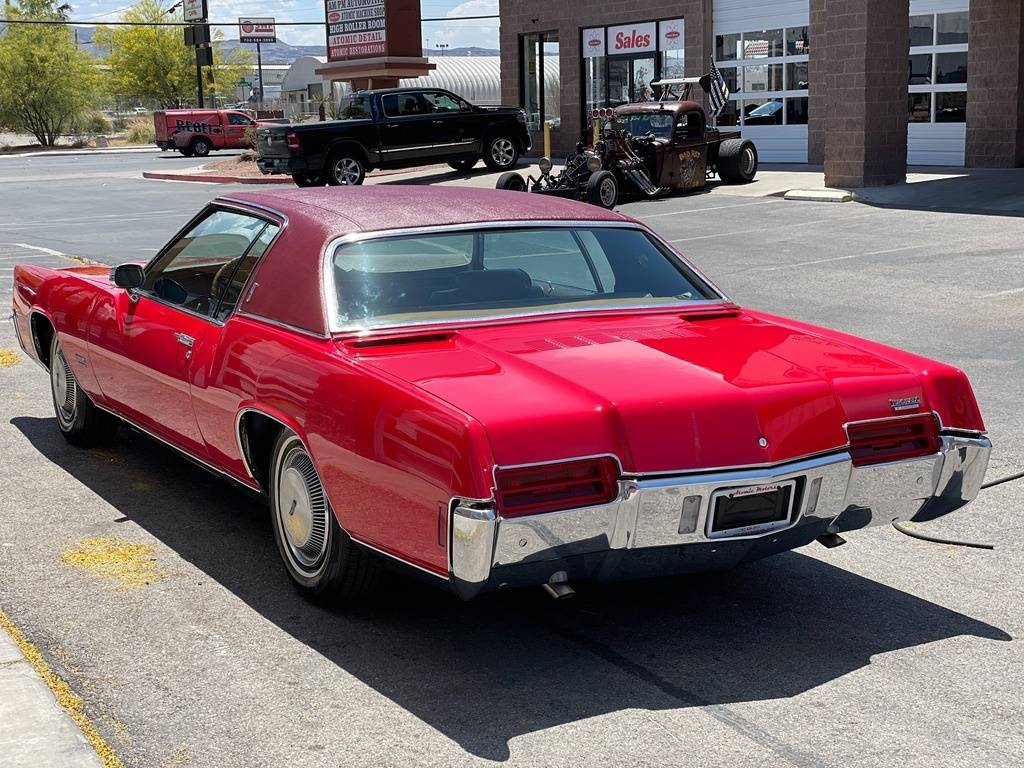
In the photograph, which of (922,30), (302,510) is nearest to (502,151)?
(922,30)

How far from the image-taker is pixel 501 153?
95.0 feet

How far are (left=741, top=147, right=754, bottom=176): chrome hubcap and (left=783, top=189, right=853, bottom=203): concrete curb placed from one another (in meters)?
2.51

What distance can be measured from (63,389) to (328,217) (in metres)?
2.50

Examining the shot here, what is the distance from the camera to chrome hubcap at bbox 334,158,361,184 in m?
26.3

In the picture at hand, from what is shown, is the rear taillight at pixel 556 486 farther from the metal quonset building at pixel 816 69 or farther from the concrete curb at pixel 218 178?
the concrete curb at pixel 218 178

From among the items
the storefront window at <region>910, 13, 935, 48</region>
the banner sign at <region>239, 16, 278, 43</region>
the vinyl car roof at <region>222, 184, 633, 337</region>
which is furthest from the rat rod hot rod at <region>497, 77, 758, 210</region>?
the banner sign at <region>239, 16, 278, 43</region>

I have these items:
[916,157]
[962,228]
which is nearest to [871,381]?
[962,228]

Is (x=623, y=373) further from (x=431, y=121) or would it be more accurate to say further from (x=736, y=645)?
(x=431, y=121)

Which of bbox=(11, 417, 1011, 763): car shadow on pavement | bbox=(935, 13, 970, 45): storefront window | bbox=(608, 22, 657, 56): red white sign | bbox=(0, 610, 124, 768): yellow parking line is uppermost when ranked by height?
bbox=(608, 22, 657, 56): red white sign

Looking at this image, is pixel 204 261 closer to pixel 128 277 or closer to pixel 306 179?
pixel 128 277

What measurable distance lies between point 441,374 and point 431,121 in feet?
79.3

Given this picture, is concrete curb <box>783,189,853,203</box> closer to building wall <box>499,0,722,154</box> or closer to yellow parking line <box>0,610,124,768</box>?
building wall <box>499,0,722,154</box>

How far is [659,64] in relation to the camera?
102 ft

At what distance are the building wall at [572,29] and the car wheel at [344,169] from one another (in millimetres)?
7978
